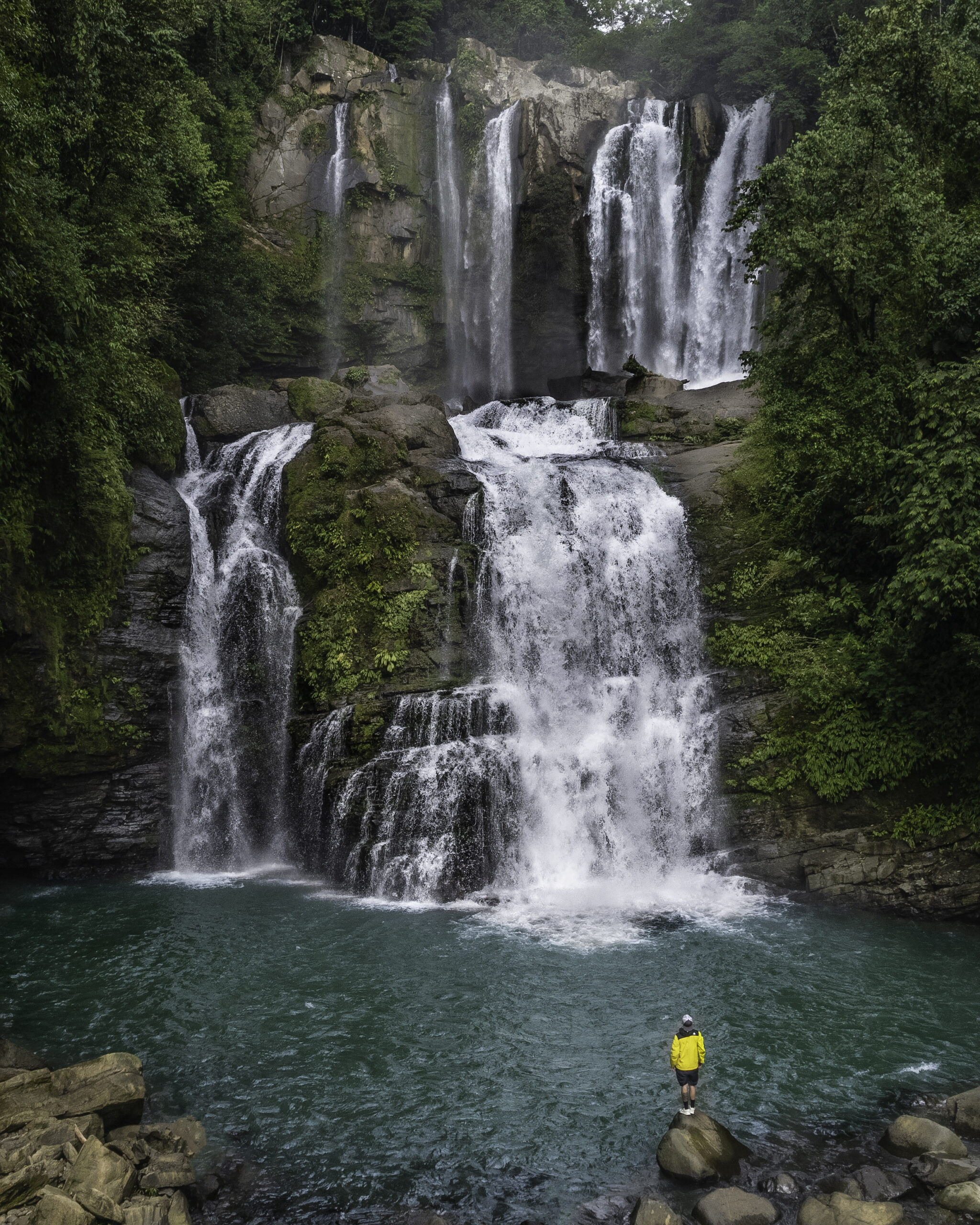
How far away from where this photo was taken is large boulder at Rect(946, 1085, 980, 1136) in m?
8.26

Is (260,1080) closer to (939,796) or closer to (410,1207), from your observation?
(410,1207)

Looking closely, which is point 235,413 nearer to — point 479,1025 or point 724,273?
point 724,273

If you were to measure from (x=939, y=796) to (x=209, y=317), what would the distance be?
2589 cm

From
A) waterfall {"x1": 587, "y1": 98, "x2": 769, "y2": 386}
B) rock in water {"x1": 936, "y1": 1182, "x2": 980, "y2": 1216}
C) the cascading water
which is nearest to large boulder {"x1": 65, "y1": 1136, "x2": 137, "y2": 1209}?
rock in water {"x1": 936, "y1": 1182, "x2": 980, "y2": 1216}

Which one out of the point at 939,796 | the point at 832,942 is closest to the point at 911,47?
the point at 939,796

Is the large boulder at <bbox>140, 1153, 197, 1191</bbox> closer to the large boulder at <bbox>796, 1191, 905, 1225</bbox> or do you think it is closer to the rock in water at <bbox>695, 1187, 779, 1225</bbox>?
the rock in water at <bbox>695, 1187, 779, 1225</bbox>

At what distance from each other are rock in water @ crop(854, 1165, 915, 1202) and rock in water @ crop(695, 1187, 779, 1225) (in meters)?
0.88

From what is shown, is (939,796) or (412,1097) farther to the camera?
(939,796)

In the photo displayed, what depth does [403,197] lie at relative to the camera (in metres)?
36.0

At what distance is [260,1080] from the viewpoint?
952 cm

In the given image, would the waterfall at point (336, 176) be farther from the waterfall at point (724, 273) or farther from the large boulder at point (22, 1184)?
Result: the large boulder at point (22, 1184)

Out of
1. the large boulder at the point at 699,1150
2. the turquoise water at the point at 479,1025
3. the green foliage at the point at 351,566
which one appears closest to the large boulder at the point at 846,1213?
the large boulder at the point at 699,1150

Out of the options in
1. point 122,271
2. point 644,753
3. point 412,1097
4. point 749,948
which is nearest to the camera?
point 412,1097

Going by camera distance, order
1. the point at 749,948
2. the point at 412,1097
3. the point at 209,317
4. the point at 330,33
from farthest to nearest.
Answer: the point at 330,33 → the point at 209,317 → the point at 749,948 → the point at 412,1097
